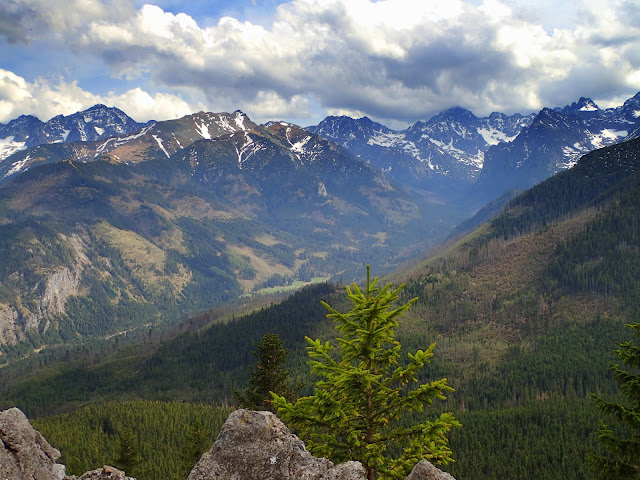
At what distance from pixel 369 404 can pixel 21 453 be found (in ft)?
66.3

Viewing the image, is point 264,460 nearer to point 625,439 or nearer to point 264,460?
point 264,460

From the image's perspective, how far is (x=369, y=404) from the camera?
81.7 feet

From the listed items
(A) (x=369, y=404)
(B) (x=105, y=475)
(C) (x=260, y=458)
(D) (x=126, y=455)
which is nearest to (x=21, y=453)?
(B) (x=105, y=475)

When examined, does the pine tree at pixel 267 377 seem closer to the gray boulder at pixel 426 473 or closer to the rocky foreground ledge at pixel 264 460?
the rocky foreground ledge at pixel 264 460

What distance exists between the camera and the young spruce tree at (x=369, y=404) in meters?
23.2

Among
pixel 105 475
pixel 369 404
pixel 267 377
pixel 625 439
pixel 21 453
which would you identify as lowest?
pixel 625 439

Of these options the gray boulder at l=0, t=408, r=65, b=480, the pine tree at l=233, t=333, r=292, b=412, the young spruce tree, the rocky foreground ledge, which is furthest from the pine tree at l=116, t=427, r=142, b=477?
the young spruce tree

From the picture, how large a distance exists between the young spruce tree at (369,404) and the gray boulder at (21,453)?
14.9 metres

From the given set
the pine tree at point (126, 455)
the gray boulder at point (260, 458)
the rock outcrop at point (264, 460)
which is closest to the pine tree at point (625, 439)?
the rock outcrop at point (264, 460)

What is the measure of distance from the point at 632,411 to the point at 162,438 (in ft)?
616

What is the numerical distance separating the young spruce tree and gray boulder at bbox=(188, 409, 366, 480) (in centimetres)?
302

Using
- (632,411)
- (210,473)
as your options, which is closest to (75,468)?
(210,473)

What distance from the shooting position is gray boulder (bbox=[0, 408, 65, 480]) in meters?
24.6

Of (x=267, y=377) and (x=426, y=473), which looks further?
(x=267, y=377)
